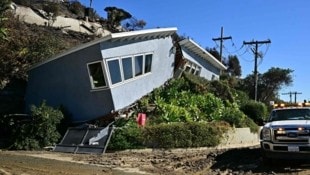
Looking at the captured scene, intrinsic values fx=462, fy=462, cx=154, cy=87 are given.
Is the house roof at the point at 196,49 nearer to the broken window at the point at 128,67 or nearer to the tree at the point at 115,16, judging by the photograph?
the broken window at the point at 128,67

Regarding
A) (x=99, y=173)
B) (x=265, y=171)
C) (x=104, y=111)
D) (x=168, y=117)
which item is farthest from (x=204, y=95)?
(x=99, y=173)

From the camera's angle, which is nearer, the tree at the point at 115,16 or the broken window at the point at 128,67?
the broken window at the point at 128,67

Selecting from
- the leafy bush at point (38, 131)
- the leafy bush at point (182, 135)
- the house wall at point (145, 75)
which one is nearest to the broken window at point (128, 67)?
the house wall at point (145, 75)

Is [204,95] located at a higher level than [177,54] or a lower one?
lower

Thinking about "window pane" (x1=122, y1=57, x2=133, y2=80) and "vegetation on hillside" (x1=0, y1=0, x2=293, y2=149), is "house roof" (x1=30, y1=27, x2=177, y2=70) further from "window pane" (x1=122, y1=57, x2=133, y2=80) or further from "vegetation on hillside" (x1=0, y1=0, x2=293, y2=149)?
"vegetation on hillside" (x1=0, y1=0, x2=293, y2=149)

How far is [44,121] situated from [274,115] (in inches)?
364

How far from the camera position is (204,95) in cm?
2697

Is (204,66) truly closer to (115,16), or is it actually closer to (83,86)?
(83,86)

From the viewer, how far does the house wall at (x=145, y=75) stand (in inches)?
837

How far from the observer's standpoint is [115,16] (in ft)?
163

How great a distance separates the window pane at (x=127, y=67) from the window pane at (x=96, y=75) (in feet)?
5.01

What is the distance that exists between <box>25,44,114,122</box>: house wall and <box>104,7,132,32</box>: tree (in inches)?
951

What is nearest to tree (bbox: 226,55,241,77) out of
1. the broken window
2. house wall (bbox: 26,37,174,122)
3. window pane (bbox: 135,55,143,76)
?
the broken window

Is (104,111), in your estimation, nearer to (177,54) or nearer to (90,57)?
(90,57)
